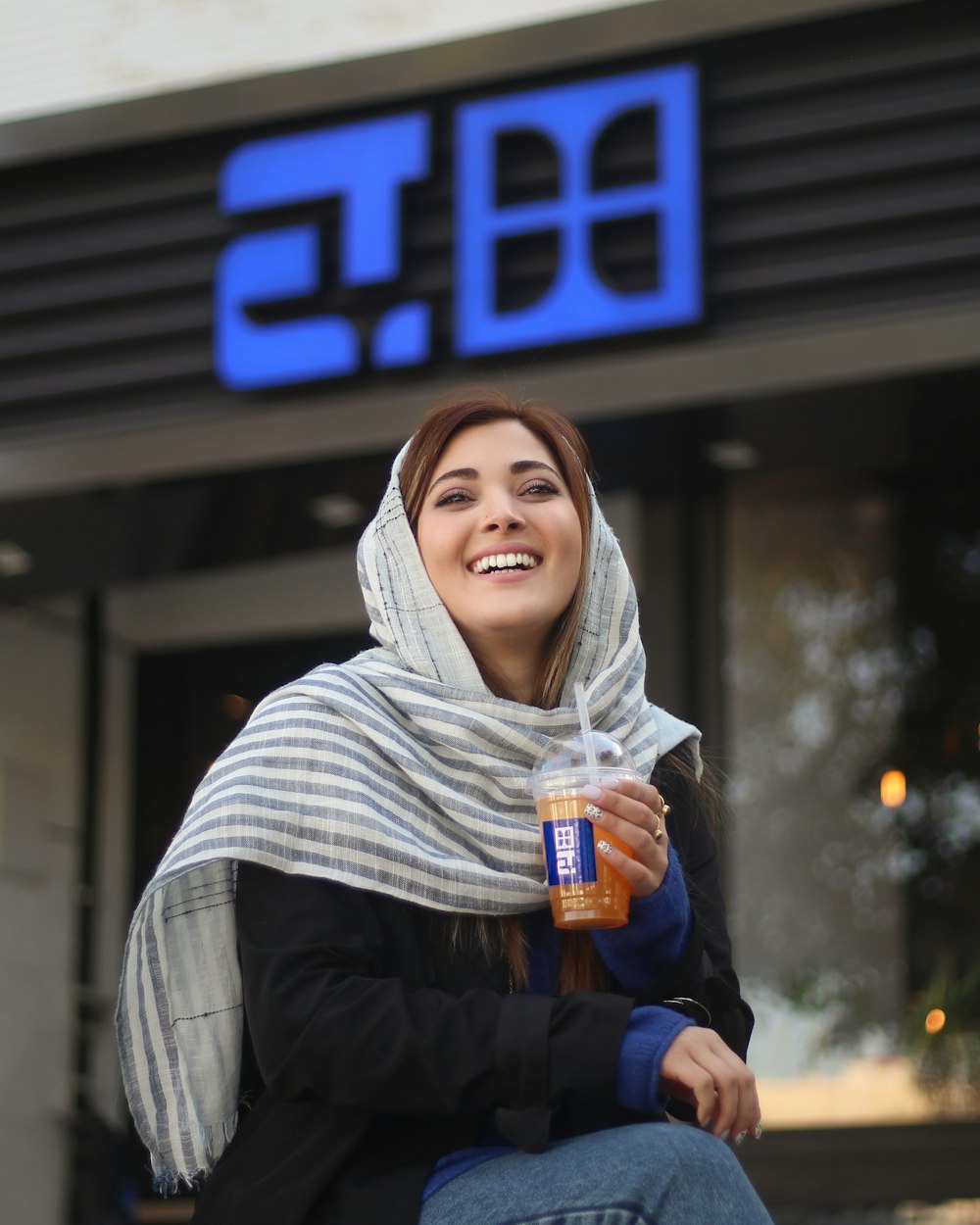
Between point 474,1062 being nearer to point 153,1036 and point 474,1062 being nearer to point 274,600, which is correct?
point 153,1036

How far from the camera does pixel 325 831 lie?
6.63 ft

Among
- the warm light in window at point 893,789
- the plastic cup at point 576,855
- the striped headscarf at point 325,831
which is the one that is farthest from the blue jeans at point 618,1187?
the warm light in window at point 893,789

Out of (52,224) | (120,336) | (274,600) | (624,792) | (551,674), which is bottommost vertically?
(624,792)

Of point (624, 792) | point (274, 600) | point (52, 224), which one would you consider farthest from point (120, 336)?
point (624, 792)

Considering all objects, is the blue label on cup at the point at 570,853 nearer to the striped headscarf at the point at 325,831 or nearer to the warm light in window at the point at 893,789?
the striped headscarf at the point at 325,831

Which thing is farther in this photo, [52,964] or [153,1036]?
[52,964]

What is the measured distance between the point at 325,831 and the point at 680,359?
3193 millimetres

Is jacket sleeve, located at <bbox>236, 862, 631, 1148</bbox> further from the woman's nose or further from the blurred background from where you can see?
the blurred background

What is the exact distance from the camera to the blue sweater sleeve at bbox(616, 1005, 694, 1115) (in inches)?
70.6

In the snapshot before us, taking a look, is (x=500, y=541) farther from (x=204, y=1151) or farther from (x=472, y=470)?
(x=204, y=1151)

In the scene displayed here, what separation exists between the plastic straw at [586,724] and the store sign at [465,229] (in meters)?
2.96

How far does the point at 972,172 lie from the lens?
15.7 ft

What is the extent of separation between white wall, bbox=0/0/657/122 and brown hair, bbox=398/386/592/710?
129 inches

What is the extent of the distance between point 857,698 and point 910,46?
7.07 feet
